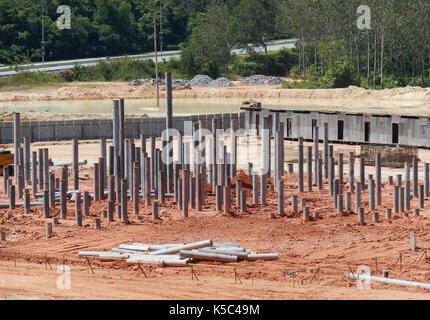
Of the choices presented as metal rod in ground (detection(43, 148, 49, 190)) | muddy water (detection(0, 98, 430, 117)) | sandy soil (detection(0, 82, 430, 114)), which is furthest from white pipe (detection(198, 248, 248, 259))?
sandy soil (detection(0, 82, 430, 114))

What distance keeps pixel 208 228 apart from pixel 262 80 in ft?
214

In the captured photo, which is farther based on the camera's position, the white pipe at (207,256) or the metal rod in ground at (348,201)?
the metal rod in ground at (348,201)

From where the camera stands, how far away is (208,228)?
24219 millimetres

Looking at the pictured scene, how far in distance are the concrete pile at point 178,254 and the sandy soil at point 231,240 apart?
0.30 meters

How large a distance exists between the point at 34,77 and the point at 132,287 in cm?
6654

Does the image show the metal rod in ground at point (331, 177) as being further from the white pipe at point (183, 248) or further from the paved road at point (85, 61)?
the paved road at point (85, 61)

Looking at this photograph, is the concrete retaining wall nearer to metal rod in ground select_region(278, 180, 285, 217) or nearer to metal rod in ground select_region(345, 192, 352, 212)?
metal rod in ground select_region(345, 192, 352, 212)

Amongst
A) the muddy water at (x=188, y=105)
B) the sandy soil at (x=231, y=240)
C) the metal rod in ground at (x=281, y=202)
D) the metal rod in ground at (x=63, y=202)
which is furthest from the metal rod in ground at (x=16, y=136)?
the muddy water at (x=188, y=105)

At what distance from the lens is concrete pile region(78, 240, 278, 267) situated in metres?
19.4

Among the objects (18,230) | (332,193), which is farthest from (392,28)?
(18,230)

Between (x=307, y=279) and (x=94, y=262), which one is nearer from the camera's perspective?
(x=307, y=279)

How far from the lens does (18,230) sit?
23.9m

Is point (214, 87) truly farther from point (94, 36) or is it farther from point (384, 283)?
point (384, 283)

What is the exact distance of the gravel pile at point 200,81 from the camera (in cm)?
8484
